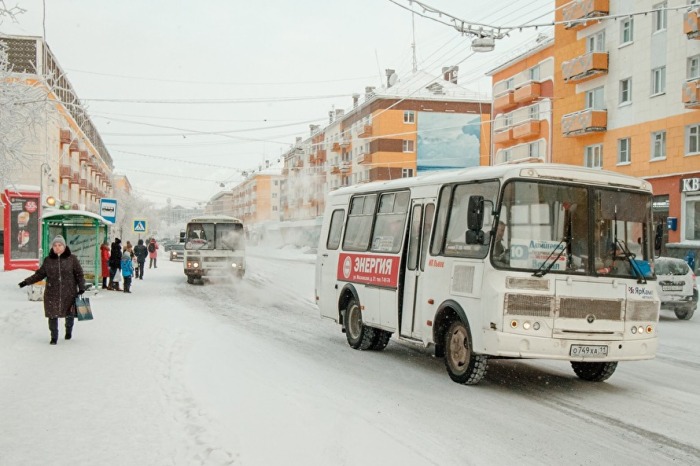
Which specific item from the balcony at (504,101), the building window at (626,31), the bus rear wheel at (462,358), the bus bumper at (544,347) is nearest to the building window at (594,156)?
the building window at (626,31)

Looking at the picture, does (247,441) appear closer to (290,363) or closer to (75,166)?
(290,363)

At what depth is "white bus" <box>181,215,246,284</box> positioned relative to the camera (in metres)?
28.5

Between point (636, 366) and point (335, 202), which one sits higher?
point (335, 202)

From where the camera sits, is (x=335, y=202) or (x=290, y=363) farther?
(x=335, y=202)

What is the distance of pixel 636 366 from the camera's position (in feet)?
36.6

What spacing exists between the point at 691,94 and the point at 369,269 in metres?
23.5

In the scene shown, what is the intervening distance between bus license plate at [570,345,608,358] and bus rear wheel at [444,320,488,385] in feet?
3.58

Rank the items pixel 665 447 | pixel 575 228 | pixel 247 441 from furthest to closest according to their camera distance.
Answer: pixel 575 228 → pixel 665 447 → pixel 247 441

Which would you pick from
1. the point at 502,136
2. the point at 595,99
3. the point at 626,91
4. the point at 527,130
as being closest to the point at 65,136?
the point at 502,136

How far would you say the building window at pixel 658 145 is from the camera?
110ft

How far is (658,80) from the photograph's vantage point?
33844 mm

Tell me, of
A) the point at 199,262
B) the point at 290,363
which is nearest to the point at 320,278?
the point at 290,363

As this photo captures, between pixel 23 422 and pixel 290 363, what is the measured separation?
4.31 metres

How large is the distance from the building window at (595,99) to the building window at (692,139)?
669 centimetres
